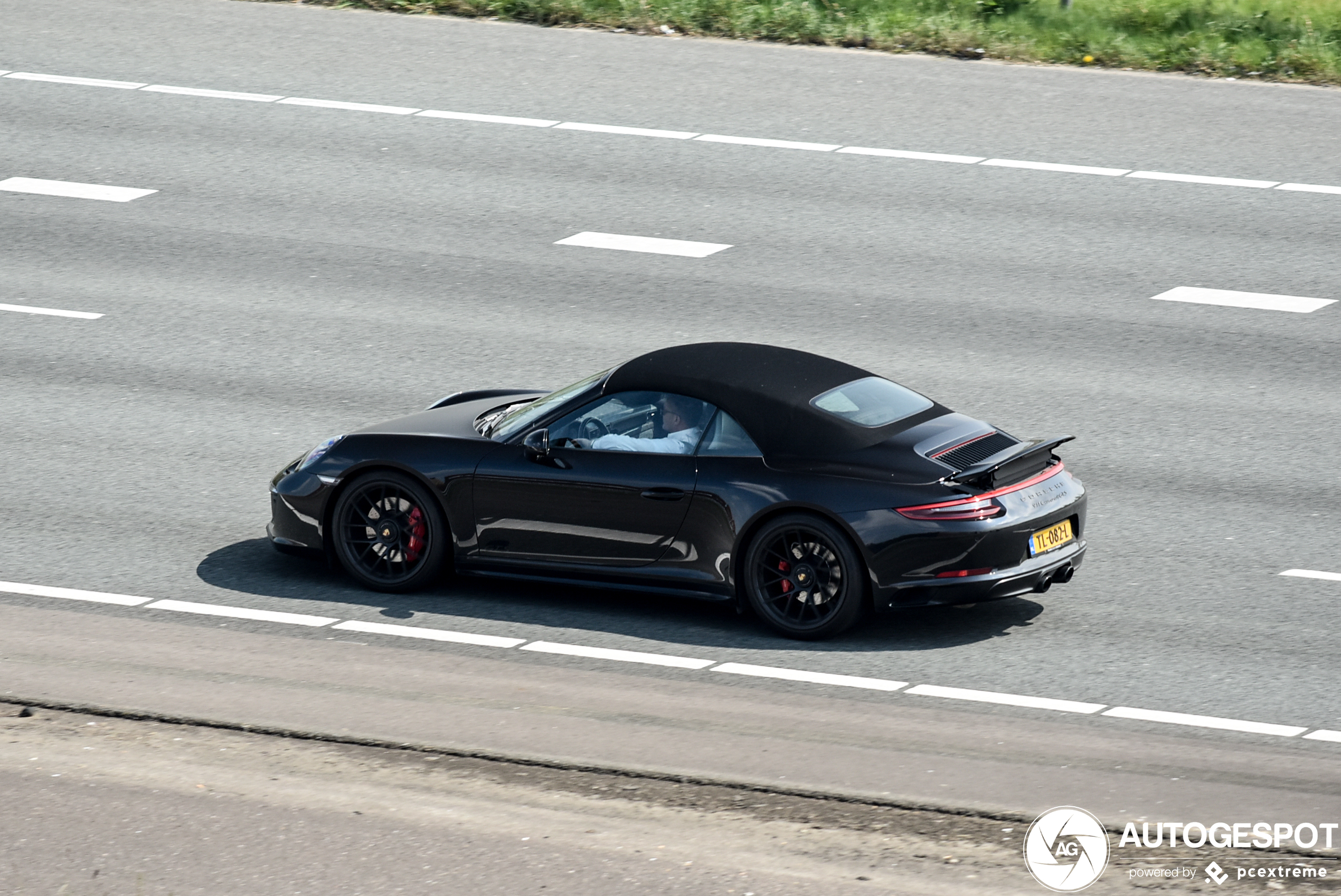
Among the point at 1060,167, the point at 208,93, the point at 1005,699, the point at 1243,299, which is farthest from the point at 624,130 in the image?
the point at 1005,699

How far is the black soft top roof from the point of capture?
10031 millimetres

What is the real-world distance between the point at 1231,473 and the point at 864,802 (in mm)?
5184

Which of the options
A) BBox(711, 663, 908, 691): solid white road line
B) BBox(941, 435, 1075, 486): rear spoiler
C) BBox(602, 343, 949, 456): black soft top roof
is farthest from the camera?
BBox(602, 343, 949, 456): black soft top roof

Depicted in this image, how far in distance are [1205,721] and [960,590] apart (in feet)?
4.58

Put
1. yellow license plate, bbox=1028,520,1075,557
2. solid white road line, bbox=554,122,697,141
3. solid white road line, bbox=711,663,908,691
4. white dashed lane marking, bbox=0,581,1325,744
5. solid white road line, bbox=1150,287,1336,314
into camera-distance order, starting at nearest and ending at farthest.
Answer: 1. white dashed lane marking, bbox=0,581,1325,744
2. solid white road line, bbox=711,663,908,691
3. yellow license plate, bbox=1028,520,1075,557
4. solid white road line, bbox=1150,287,1336,314
5. solid white road line, bbox=554,122,697,141

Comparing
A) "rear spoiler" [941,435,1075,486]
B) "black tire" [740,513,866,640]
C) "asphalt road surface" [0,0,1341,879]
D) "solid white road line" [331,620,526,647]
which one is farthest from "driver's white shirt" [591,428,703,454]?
"rear spoiler" [941,435,1075,486]

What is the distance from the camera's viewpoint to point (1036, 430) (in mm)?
13086

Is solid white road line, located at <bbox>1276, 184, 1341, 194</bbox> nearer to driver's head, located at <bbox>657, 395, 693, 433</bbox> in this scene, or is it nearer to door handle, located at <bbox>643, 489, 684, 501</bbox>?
driver's head, located at <bbox>657, 395, 693, 433</bbox>

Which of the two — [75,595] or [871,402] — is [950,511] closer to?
[871,402]

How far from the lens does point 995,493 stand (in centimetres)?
981

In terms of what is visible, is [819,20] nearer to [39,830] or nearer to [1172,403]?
[1172,403]

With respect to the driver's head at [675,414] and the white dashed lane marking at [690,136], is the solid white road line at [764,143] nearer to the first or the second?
the white dashed lane marking at [690,136]

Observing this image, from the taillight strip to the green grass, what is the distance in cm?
1174

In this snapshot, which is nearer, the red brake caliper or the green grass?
the red brake caliper
